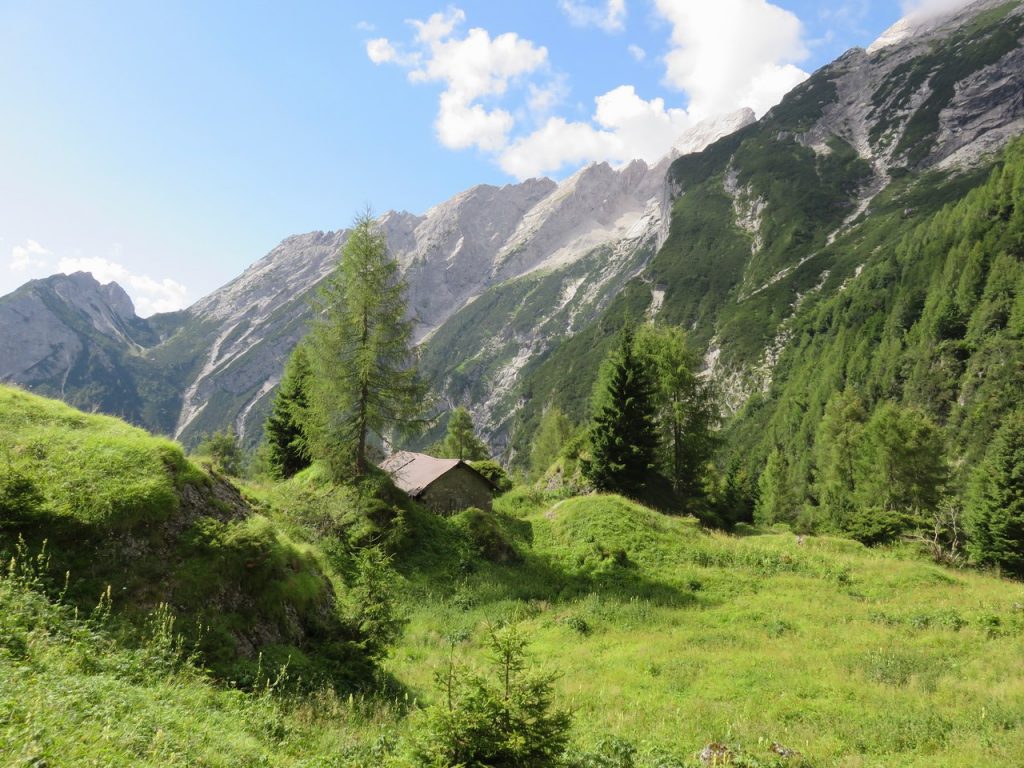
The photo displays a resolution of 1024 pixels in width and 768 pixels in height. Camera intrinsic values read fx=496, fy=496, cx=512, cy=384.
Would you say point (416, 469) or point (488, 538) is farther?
point (416, 469)

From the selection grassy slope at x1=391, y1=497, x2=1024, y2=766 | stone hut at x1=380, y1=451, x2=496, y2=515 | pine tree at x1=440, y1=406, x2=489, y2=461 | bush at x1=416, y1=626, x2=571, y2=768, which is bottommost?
grassy slope at x1=391, y1=497, x2=1024, y2=766

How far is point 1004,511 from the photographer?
103ft

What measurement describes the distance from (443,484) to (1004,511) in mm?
35540

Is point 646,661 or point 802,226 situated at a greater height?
point 802,226

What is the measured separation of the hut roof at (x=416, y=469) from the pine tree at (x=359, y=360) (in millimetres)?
3340

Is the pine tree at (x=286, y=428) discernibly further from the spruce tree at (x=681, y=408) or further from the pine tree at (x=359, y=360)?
the spruce tree at (x=681, y=408)

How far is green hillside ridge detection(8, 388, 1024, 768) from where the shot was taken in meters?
6.83

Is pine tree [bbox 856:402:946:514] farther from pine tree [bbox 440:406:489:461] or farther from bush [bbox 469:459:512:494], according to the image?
pine tree [bbox 440:406:489:461]

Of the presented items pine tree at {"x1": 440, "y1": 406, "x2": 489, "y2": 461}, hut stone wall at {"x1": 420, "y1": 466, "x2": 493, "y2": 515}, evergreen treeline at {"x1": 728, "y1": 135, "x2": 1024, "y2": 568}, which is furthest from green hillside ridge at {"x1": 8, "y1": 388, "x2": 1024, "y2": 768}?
pine tree at {"x1": 440, "y1": 406, "x2": 489, "y2": 461}

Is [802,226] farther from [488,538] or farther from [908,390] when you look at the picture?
[488,538]

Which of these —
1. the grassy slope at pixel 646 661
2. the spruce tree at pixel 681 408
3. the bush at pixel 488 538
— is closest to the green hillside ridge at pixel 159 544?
the grassy slope at pixel 646 661

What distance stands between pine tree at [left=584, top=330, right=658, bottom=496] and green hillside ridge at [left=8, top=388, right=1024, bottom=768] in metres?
15.1

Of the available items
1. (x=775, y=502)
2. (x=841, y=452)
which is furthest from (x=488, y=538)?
(x=775, y=502)

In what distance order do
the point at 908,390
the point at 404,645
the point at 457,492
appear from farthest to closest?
the point at 908,390
the point at 457,492
the point at 404,645
